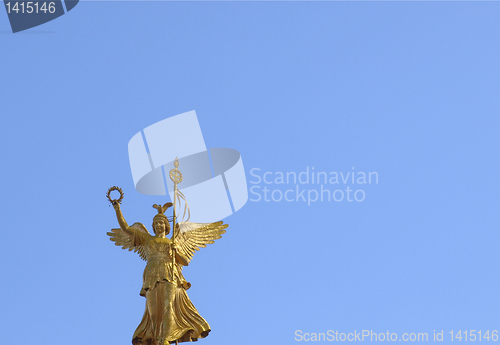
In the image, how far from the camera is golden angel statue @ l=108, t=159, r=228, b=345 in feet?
58.4

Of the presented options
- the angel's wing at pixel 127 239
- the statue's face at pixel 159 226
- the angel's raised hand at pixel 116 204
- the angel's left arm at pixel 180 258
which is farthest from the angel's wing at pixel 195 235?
the angel's raised hand at pixel 116 204

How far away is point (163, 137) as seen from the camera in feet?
62.7

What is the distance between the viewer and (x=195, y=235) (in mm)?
18828

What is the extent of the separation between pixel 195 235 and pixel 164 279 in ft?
4.73

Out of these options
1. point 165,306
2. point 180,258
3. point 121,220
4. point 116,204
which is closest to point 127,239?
point 121,220

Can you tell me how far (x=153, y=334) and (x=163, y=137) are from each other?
455cm

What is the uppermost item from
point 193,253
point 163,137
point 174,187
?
point 163,137

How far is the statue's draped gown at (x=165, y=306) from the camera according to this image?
17750mm

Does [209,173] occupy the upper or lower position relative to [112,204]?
upper

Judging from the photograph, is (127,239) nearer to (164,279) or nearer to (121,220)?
(121,220)

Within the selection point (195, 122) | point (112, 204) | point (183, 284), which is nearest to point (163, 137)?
point (195, 122)

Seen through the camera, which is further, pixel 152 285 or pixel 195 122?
pixel 195 122

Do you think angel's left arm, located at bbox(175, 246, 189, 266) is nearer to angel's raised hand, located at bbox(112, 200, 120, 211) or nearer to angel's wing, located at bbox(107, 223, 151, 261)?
angel's wing, located at bbox(107, 223, 151, 261)

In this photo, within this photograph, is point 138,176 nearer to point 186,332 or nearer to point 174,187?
point 174,187
